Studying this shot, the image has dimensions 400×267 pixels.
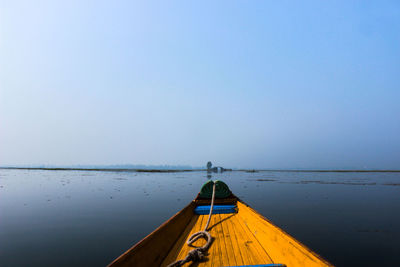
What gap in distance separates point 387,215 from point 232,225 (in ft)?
48.8

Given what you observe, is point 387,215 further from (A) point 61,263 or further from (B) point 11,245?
(B) point 11,245

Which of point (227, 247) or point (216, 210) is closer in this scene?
point (227, 247)

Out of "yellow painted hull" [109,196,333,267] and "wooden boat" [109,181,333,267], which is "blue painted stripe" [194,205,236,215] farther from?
"yellow painted hull" [109,196,333,267]

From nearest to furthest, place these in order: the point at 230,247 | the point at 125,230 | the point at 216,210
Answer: the point at 230,247 → the point at 216,210 → the point at 125,230

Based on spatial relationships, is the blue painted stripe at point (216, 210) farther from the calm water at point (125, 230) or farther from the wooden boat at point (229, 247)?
the calm water at point (125, 230)

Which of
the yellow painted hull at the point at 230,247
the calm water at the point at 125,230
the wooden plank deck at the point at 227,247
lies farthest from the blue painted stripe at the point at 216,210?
the calm water at the point at 125,230

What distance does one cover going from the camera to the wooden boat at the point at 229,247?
3.77 metres

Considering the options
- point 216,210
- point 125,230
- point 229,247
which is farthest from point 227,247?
point 125,230

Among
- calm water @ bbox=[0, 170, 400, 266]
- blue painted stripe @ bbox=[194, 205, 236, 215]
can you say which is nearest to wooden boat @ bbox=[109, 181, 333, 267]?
blue painted stripe @ bbox=[194, 205, 236, 215]

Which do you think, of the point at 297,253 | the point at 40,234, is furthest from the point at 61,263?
the point at 297,253

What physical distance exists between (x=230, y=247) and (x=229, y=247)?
0.09 feet

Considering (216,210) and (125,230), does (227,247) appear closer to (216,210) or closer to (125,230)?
(216,210)

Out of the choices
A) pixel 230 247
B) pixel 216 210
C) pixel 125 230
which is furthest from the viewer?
pixel 125 230

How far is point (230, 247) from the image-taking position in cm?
514
